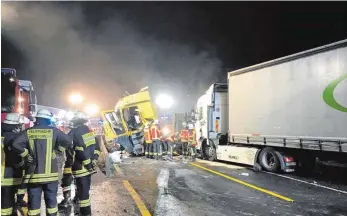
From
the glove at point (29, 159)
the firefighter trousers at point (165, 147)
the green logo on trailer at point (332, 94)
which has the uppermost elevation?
the green logo on trailer at point (332, 94)

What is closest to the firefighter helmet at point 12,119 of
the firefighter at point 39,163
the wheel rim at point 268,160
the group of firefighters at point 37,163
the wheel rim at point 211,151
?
the group of firefighters at point 37,163

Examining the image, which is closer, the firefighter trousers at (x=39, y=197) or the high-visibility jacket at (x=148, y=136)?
the firefighter trousers at (x=39, y=197)

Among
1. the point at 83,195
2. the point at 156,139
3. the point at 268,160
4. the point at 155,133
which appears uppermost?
the point at 155,133

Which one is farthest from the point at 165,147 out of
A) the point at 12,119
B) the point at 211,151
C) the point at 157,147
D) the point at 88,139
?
the point at 12,119

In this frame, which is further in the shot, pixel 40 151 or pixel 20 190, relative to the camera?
pixel 20 190

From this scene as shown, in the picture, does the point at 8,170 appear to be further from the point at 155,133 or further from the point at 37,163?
the point at 155,133

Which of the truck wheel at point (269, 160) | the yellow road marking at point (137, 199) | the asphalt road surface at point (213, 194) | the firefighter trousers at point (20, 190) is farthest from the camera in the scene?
the truck wheel at point (269, 160)

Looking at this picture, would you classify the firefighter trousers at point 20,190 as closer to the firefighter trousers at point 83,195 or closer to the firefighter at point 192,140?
the firefighter trousers at point 83,195

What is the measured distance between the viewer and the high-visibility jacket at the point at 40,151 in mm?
4276

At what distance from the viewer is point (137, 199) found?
20.5 feet

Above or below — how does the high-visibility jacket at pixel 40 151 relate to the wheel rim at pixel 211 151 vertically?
above

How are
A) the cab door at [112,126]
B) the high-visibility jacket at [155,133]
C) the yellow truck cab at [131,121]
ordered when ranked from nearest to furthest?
the high-visibility jacket at [155,133] → the yellow truck cab at [131,121] → the cab door at [112,126]

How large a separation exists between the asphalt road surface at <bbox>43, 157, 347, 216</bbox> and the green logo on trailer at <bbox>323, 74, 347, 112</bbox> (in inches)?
73.8

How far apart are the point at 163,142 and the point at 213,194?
7.99 metres
